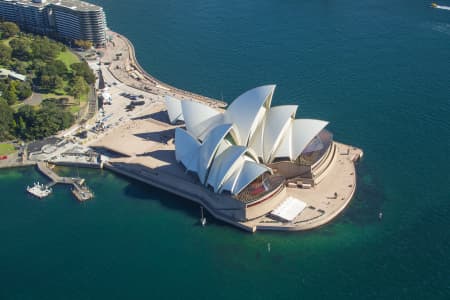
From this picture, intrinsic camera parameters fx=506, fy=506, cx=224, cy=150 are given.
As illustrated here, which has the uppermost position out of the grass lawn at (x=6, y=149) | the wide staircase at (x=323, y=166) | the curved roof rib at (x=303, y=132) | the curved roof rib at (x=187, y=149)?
the curved roof rib at (x=303, y=132)

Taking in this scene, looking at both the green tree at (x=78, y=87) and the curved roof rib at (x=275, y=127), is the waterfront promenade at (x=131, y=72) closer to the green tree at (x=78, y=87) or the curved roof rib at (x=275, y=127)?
the green tree at (x=78, y=87)

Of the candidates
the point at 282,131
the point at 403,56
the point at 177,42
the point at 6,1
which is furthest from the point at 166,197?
the point at 6,1

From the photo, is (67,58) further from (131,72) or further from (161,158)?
(161,158)

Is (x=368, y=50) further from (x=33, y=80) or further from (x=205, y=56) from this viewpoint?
(x=33, y=80)

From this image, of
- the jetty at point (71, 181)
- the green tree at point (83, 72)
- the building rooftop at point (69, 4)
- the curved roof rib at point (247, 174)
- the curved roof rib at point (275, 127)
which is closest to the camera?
the curved roof rib at point (247, 174)

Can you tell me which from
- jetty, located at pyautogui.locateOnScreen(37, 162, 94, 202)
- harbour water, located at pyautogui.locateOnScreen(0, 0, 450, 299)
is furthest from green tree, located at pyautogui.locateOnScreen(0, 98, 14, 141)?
jetty, located at pyautogui.locateOnScreen(37, 162, 94, 202)

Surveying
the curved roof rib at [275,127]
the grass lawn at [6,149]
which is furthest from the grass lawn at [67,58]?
the curved roof rib at [275,127]
